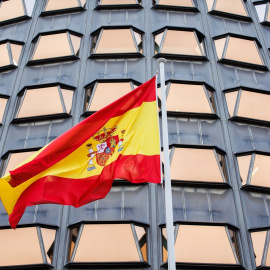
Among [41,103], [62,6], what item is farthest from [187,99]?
[62,6]

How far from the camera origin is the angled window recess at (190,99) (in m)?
19.5

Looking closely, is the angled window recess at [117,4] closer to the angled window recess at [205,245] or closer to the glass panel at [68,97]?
the glass panel at [68,97]

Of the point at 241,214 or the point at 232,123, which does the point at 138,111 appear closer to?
the point at 241,214

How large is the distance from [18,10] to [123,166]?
1706 cm

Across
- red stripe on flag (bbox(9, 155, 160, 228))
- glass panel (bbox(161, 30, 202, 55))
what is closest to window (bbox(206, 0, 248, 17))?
glass panel (bbox(161, 30, 202, 55))

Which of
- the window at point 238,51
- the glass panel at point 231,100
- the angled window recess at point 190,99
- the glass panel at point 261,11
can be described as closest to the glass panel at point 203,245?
the angled window recess at point 190,99

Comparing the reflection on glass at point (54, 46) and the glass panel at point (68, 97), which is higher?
the reflection on glass at point (54, 46)

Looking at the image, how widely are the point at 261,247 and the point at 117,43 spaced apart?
40.7 ft

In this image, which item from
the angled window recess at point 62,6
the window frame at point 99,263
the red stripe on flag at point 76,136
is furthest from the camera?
the angled window recess at point 62,6

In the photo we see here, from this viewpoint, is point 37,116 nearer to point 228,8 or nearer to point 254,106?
point 254,106

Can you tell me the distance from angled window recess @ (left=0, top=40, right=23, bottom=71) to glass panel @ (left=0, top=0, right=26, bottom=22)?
2.66 metres

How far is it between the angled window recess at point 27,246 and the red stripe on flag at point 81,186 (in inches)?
139

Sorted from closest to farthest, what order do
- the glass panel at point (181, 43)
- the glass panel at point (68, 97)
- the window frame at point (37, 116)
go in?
the window frame at point (37, 116) < the glass panel at point (68, 97) < the glass panel at point (181, 43)

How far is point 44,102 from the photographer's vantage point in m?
20.1
